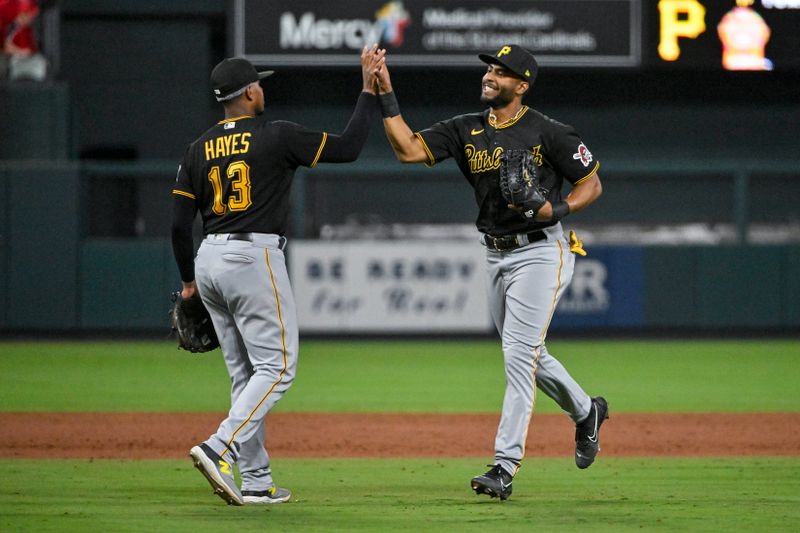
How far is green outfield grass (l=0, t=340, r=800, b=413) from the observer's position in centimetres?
874

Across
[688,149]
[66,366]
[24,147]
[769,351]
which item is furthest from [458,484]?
[688,149]

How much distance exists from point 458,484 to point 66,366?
253 inches

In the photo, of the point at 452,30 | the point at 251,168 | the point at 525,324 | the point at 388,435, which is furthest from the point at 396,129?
the point at 452,30

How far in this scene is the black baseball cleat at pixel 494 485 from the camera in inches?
194

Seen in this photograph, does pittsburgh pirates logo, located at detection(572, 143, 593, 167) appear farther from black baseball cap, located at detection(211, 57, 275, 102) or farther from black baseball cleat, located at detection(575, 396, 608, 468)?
black baseball cap, located at detection(211, 57, 275, 102)

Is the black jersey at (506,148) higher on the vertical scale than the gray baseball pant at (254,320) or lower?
higher

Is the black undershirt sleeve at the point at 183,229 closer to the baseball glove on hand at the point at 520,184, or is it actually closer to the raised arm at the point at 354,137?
the raised arm at the point at 354,137

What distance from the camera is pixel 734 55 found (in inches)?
508

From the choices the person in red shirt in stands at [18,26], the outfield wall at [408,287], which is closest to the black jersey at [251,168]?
the outfield wall at [408,287]

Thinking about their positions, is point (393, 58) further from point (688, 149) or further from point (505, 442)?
point (505, 442)

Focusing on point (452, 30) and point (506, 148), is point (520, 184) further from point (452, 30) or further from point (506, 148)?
point (452, 30)

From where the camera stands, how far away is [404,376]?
10547 millimetres

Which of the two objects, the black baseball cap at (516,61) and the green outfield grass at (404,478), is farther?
the black baseball cap at (516,61)

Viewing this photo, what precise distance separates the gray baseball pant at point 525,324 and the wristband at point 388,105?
704 millimetres
